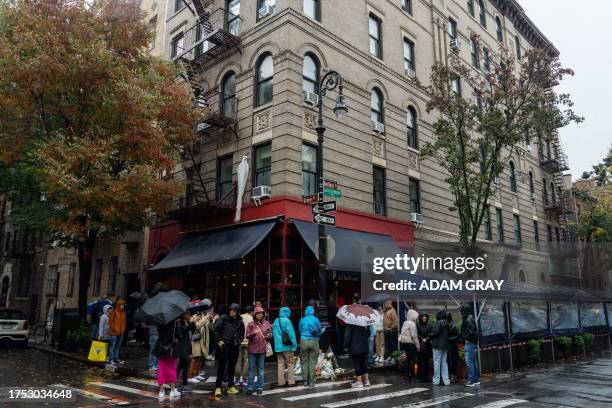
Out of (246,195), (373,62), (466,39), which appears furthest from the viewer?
(466,39)

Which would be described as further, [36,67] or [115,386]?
[36,67]

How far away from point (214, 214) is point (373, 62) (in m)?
9.77

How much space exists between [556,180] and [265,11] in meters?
28.1

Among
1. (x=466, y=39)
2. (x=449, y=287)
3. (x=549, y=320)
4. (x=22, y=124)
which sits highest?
(x=466, y=39)

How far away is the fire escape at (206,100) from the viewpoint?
18625mm

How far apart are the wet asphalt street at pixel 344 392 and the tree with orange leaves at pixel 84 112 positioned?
17.3 feet

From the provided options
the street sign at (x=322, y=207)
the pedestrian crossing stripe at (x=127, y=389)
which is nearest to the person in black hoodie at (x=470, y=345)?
the street sign at (x=322, y=207)

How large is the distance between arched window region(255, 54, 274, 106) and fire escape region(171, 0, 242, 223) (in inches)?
47.5

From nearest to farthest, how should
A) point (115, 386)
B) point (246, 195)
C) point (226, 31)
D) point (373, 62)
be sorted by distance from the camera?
point (115, 386), point (246, 195), point (226, 31), point (373, 62)

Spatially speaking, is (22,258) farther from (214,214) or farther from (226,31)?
(226,31)

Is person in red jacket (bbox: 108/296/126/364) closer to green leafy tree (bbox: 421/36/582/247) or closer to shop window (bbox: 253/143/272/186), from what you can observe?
shop window (bbox: 253/143/272/186)

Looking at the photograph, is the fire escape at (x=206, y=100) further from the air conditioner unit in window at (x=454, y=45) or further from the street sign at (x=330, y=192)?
the air conditioner unit in window at (x=454, y=45)

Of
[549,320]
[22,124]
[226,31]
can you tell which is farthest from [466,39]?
[22,124]

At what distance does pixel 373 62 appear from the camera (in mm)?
21312
